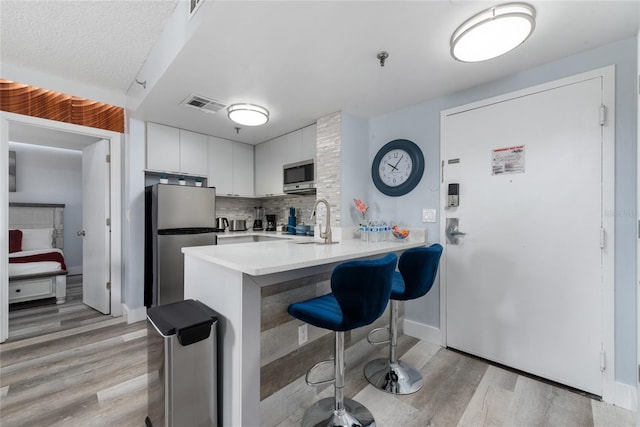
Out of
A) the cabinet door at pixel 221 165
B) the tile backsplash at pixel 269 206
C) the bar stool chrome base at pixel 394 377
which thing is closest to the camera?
the bar stool chrome base at pixel 394 377

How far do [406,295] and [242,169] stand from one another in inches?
125

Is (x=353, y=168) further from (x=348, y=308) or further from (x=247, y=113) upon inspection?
(x=348, y=308)

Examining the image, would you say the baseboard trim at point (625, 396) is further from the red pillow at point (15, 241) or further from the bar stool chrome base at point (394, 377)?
the red pillow at point (15, 241)

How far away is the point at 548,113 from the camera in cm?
190

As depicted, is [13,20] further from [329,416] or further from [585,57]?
[585,57]

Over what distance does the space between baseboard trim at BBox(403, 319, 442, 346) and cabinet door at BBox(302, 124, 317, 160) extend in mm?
2170

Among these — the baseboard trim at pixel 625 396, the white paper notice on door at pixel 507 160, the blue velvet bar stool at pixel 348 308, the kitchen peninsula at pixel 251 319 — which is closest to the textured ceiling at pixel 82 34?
the kitchen peninsula at pixel 251 319

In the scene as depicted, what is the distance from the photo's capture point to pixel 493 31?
141 cm

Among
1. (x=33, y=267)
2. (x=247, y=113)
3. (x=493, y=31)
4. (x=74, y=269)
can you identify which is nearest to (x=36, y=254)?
(x=33, y=267)

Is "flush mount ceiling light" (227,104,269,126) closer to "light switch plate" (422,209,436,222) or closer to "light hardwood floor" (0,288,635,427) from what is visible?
"light switch plate" (422,209,436,222)

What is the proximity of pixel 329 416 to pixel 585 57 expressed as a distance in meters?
2.83

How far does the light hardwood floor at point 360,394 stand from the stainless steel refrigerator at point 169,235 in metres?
0.72

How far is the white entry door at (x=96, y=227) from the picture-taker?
3141 millimetres

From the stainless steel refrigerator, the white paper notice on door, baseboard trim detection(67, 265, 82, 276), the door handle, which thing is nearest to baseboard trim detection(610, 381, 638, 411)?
the door handle
